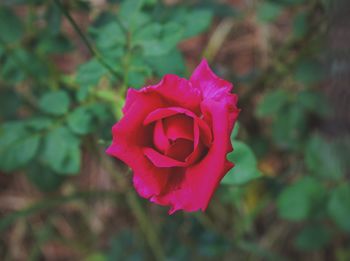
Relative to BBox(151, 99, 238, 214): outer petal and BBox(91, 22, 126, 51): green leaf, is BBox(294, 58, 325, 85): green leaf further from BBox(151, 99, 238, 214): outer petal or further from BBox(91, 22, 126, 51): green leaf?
BBox(151, 99, 238, 214): outer petal

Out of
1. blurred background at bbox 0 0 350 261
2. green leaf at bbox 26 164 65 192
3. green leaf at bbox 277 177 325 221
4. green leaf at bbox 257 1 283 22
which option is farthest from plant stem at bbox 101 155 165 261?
green leaf at bbox 257 1 283 22

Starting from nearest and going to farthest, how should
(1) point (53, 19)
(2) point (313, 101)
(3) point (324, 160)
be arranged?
(1) point (53, 19) → (3) point (324, 160) → (2) point (313, 101)

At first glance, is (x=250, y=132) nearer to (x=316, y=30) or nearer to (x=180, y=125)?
(x=316, y=30)

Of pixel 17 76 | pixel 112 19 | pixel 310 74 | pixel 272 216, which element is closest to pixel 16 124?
pixel 17 76

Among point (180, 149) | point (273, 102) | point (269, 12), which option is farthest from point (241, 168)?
point (269, 12)

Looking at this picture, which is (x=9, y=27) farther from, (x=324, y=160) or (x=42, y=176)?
(x=324, y=160)

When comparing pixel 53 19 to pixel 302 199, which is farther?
pixel 302 199
